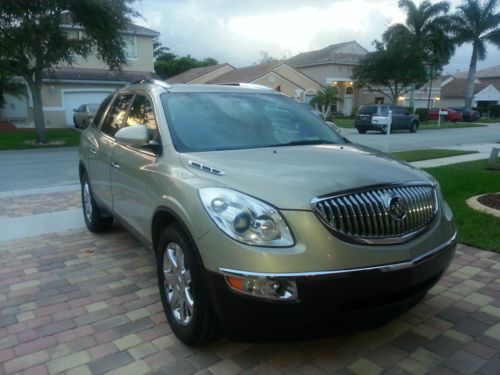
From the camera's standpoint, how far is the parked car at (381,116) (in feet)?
80.7

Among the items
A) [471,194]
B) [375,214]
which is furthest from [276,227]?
[471,194]

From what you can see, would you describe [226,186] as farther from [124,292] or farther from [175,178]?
[124,292]

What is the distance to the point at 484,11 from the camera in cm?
4450

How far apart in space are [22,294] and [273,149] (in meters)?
2.55

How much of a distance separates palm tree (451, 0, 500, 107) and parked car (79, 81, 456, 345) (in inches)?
1916

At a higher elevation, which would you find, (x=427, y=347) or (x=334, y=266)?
(x=334, y=266)

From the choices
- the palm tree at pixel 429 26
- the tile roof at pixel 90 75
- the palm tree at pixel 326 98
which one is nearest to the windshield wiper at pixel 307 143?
the tile roof at pixel 90 75

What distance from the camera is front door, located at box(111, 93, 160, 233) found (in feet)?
11.7

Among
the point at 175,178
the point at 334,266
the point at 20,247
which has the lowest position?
the point at 20,247

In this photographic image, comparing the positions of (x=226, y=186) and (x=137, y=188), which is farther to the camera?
(x=137, y=188)

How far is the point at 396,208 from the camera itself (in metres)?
2.69

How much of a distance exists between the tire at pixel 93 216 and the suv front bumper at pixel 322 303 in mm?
3357

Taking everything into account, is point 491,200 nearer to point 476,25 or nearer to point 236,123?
point 236,123

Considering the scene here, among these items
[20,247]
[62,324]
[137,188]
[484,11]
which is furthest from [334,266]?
[484,11]
